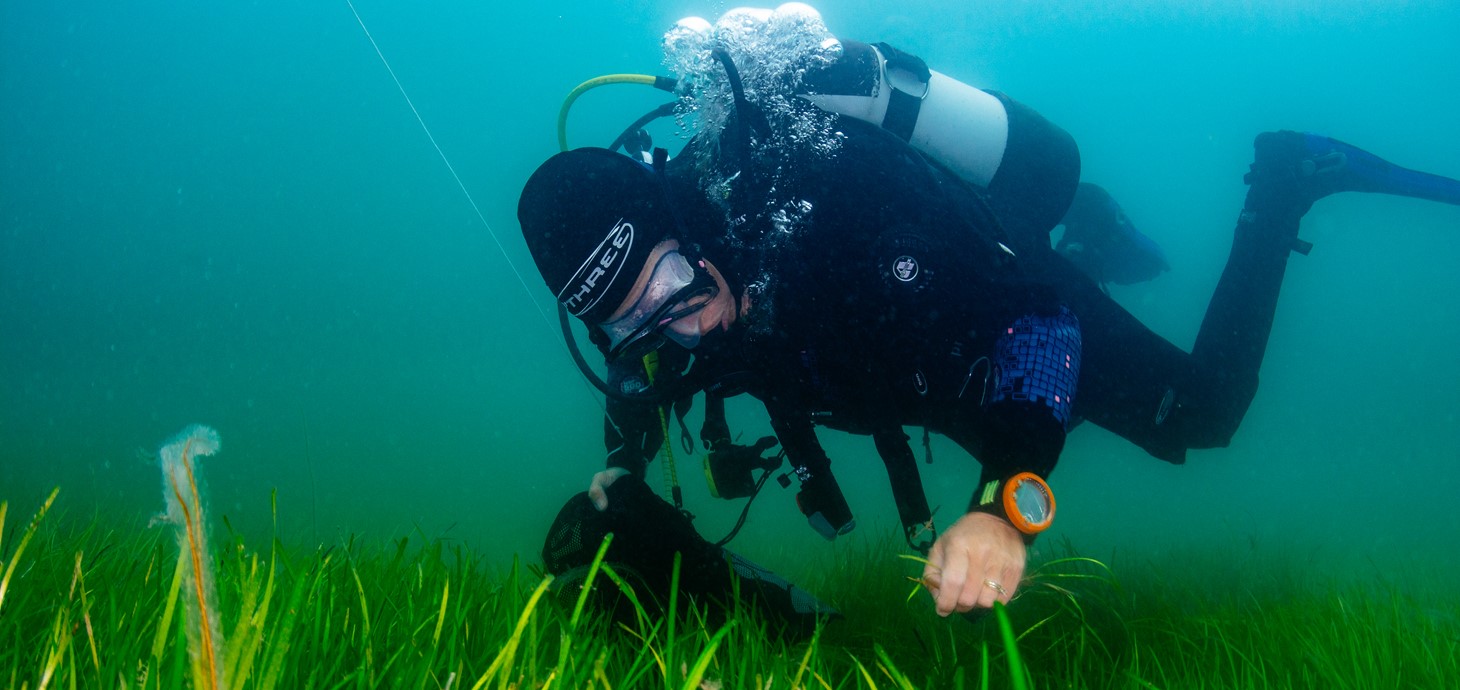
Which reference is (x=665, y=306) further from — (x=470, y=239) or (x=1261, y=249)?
(x=470, y=239)

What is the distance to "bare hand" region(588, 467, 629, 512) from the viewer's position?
231 cm

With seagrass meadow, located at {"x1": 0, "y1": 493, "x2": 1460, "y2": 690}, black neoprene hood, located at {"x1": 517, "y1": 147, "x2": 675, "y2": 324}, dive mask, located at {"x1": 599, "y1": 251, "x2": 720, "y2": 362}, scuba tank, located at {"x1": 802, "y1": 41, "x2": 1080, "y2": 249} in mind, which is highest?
scuba tank, located at {"x1": 802, "y1": 41, "x2": 1080, "y2": 249}

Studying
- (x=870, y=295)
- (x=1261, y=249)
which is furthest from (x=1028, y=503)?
(x=1261, y=249)

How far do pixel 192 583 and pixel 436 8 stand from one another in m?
69.1

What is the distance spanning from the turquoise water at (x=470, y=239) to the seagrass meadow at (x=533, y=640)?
1585 cm

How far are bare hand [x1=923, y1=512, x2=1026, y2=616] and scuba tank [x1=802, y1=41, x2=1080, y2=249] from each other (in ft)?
7.50

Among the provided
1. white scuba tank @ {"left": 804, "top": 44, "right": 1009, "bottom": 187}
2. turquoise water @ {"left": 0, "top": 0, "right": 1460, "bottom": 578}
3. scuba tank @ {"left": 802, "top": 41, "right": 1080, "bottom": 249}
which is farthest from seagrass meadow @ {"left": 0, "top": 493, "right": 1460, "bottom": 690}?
turquoise water @ {"left": 0, "top": 0, "right": 1460, "bottom": 578}

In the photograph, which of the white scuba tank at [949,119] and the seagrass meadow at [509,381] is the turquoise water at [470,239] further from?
the white scuba tank at [949,119]

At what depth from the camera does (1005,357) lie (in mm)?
2236

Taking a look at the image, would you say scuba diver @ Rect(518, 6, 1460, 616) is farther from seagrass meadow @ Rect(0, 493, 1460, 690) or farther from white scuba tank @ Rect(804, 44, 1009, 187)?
seagrass meadow @ Rect(0, 493, 1460, 690)

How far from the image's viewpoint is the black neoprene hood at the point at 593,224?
2.67 metres

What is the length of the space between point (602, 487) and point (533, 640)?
1273 mm

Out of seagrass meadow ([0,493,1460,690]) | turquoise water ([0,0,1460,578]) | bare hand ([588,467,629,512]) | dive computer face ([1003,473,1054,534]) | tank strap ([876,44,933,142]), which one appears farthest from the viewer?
turquoise water ([0,0,1460,578])

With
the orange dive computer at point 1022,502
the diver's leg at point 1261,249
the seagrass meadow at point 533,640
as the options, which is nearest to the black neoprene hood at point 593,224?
the seagrass meadow at point 533,640
